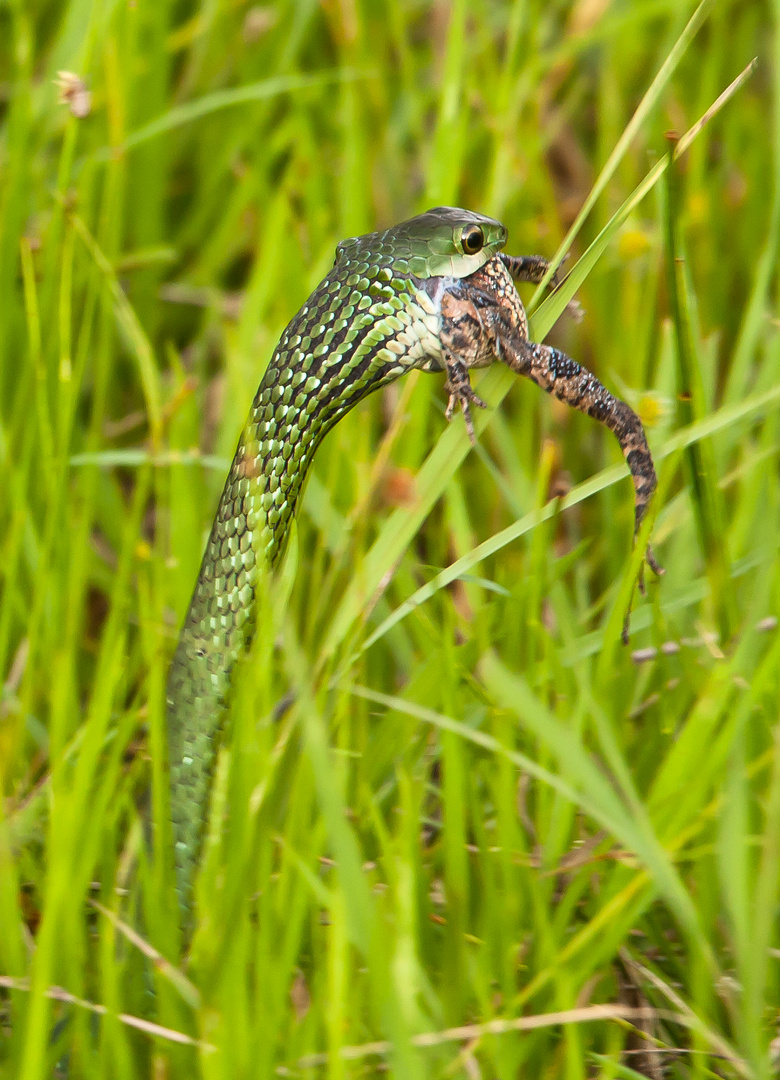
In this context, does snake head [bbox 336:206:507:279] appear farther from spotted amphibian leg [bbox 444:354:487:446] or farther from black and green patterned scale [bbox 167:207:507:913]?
spotted amphibian leg [bbox 444:354:487:446]

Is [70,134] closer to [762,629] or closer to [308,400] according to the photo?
[308,400]

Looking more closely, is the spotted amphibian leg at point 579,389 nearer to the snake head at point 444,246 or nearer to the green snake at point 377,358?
the green snake at point 377,358

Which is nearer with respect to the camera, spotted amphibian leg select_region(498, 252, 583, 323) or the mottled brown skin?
the mottled brown skin

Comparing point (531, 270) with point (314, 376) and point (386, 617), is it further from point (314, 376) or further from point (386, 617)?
point (386, 617)

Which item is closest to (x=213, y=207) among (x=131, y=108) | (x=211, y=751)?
(x=131, y=108)

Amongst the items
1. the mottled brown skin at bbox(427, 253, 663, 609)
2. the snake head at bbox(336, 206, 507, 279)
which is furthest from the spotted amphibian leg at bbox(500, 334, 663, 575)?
the snake head at bbox(336, 206, 507, 279)

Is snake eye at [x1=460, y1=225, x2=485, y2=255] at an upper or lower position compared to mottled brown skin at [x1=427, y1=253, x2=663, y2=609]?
upper
